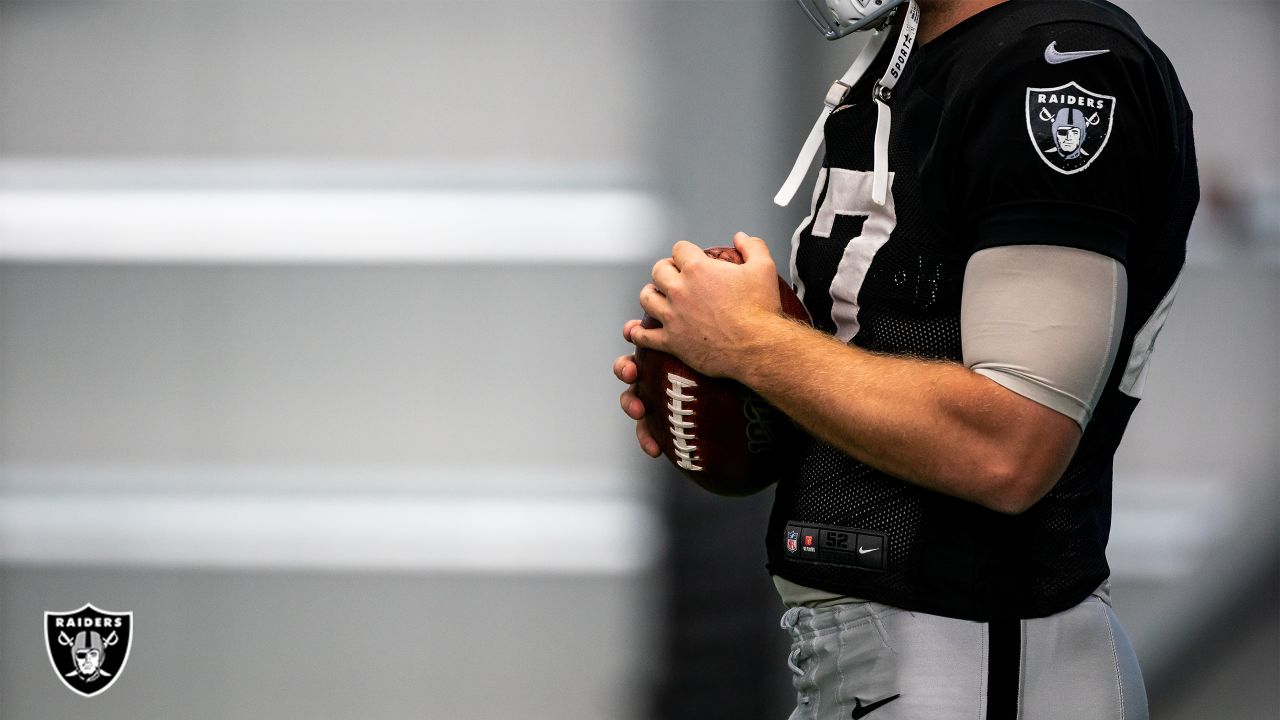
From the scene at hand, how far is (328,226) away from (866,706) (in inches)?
60.1

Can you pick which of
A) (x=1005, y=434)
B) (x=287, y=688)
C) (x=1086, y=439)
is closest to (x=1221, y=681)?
(x=1086, y=439)

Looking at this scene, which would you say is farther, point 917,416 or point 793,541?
point 793,541

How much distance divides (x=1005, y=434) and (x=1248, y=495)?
4.83ft

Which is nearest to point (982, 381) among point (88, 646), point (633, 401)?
point (633, 401)

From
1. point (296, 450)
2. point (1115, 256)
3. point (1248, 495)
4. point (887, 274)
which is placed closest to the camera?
point (1115, 256)

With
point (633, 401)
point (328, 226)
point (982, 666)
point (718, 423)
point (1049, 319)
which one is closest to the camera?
point (1049, 319)

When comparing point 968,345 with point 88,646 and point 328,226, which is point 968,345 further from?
point 88,646

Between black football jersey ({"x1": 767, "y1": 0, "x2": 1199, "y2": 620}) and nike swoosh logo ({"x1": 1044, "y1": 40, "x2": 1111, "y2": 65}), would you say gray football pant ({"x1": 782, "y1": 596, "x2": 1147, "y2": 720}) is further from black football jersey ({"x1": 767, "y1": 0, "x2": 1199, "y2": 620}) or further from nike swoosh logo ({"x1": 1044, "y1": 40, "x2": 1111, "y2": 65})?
nike swoosh logo ({"x1": 1044, "y1": 40, "x2": 1111, "y2": 65})

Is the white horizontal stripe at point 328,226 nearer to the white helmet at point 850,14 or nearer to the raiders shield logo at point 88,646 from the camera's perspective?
the raiders shield logo at point 88,646

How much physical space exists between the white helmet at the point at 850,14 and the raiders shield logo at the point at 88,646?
Result: 1798 millimetres

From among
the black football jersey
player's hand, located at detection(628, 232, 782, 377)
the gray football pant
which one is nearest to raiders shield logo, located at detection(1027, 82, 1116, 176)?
the black football jersey

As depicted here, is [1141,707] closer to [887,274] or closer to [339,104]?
[887,274]

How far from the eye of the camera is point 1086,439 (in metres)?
0.98

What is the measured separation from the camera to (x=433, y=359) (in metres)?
2.19
